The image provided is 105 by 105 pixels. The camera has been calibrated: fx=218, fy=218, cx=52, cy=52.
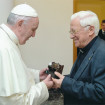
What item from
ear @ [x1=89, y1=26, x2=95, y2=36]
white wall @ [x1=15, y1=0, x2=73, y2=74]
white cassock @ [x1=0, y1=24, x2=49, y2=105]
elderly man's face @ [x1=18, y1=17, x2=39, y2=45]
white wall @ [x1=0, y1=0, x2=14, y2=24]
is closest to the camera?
white cassock @ [x1=0, y1=24, x2=49, y2=105]

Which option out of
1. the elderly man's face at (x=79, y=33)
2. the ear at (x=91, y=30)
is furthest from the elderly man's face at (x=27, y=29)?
the ear at (x=91, y=30)

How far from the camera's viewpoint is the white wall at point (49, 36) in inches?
211

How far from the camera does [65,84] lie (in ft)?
6.19

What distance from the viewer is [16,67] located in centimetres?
192

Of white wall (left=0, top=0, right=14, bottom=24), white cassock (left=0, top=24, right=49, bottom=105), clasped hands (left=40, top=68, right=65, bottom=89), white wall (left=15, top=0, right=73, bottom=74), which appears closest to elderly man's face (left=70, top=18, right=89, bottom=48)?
clasped hands (left=40, top=68, right=65, bottom=89)

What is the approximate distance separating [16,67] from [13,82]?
0.14 meters

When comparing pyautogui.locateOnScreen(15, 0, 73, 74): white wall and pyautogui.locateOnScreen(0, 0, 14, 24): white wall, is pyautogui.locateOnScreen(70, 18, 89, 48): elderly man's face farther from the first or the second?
pyautogui.locateOnScreen(15, 0, 73, 74): white wall

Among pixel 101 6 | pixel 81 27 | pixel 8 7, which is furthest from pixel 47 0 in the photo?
pixel 81 27

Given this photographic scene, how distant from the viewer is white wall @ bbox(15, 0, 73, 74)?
17.6 ft

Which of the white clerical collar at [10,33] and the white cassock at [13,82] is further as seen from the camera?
the white clerical collar at [10,33]

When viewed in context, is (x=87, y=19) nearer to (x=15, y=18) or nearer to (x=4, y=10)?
(x=15, y=18)

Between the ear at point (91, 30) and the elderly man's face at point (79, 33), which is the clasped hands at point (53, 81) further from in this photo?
the ear at point (91, 30)

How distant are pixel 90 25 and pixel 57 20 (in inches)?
141

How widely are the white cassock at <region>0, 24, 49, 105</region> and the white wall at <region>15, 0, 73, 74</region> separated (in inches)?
134
